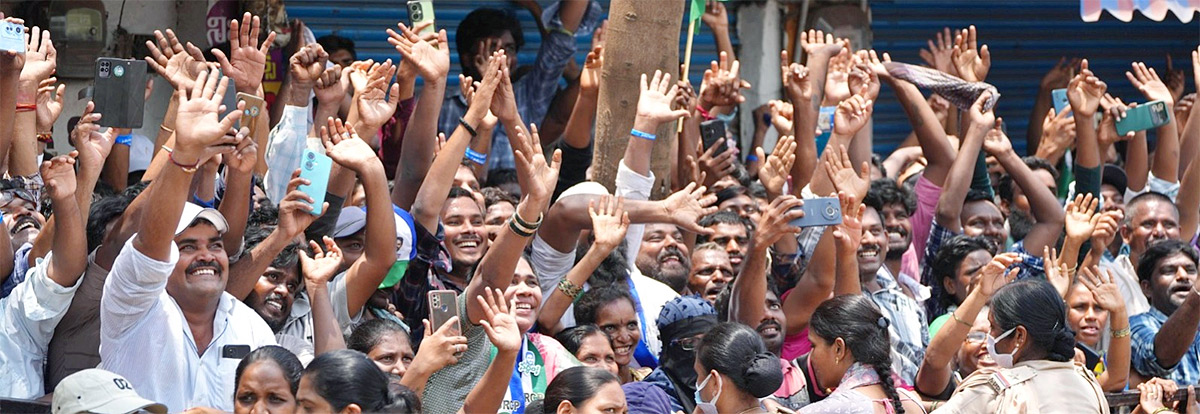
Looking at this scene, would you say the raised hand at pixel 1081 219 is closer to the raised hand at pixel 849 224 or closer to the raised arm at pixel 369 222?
the raised hand at pixel 849 224

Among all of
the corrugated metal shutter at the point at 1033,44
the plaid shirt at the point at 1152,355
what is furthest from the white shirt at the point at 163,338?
the corrugated metal shutter at the point at 1033,44

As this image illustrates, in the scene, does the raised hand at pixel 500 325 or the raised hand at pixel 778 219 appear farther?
the raised hand at pixel 778 219

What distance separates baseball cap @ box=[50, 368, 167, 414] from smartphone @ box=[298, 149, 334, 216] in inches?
42.1

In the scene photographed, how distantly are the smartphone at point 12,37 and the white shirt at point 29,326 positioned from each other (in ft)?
2.07

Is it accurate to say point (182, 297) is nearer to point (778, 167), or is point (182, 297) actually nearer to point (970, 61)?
point (778, 167)

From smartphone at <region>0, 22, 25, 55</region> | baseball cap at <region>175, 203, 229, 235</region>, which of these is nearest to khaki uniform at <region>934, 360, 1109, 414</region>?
baseball cap at <region>175, 203, 229, 235</region>

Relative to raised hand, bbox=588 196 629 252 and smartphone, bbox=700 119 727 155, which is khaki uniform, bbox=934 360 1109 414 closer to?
raised hand, bbox=588 196 629 252

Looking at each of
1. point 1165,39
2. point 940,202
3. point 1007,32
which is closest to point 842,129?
point 940,202

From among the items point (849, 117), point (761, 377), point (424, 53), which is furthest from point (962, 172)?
point (761, 377)

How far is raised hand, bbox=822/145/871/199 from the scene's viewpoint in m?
5.90

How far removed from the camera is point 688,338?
5.39 m

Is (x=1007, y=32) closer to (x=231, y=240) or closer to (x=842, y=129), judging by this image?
(x=842, y=129)

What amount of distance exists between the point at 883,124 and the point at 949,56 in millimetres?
1722

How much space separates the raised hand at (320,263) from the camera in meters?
4.81
